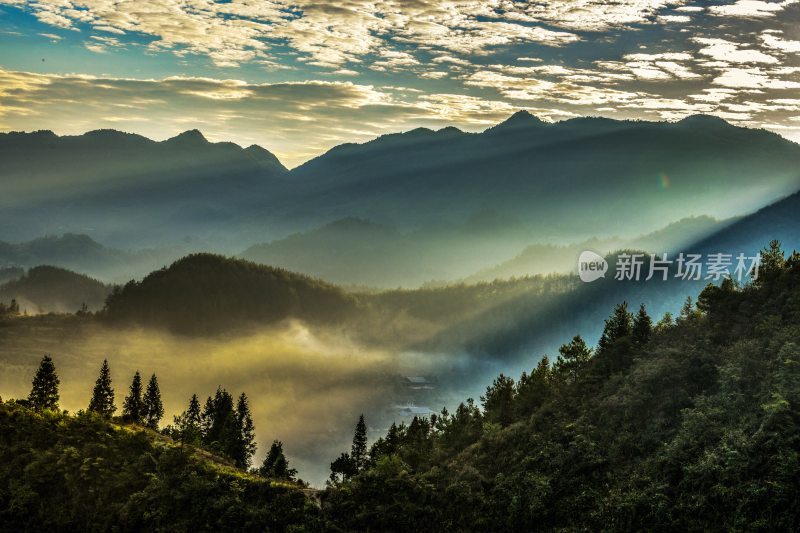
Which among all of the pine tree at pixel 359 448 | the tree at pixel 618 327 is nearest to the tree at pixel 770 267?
the tree at pixel 618 327

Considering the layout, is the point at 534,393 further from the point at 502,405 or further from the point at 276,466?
the point at 276,466

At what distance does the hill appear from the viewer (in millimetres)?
58719

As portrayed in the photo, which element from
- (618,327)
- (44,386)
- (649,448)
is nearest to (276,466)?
(44,386)

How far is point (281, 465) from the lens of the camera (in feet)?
380

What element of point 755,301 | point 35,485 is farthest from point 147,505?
point 755,301

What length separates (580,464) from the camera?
5844cm

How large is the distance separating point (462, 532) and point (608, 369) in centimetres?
2991

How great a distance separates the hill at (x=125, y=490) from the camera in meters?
58.7

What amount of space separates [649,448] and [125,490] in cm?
4646

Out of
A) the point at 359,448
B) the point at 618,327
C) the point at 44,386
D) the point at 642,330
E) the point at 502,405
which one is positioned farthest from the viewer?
the point at 359,448

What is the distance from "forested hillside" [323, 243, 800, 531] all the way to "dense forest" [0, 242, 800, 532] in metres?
0.13

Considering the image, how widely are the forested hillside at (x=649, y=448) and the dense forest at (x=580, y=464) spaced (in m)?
0.13

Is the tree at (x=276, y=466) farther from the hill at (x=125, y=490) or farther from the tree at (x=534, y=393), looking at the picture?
the tree at (x=534, y=393)

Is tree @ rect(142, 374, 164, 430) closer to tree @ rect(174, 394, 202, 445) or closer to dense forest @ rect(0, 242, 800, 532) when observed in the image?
tree @ rect(174, 394, 202, 445)
